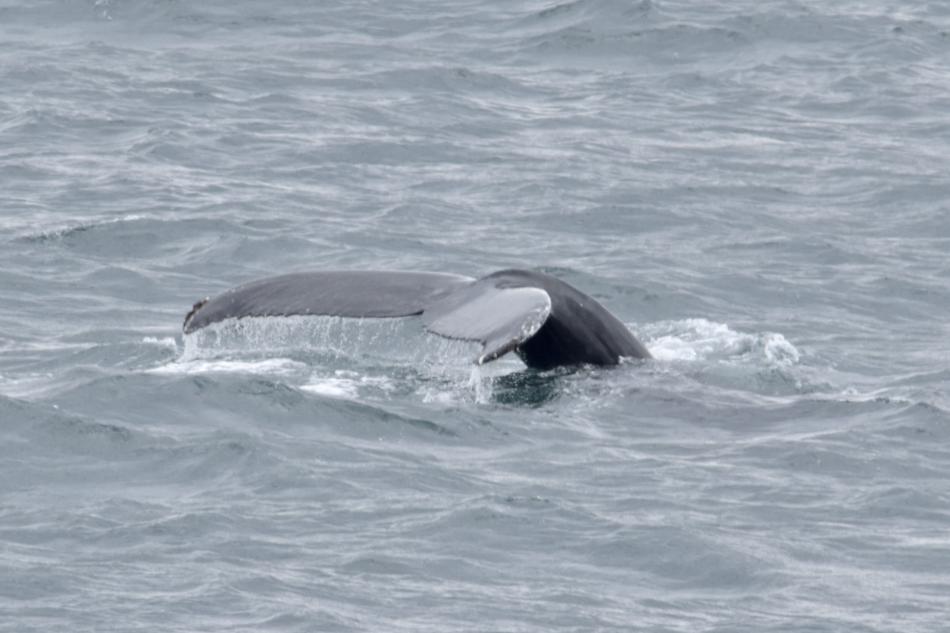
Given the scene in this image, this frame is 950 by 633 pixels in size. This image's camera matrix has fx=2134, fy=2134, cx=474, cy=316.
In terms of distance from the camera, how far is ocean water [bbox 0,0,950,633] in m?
8.92

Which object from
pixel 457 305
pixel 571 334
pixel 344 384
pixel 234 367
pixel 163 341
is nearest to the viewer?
pixel 457 305

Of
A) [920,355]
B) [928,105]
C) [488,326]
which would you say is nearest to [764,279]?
[920,355]

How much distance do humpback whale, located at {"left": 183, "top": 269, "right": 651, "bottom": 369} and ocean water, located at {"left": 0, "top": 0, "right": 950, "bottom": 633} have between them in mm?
177

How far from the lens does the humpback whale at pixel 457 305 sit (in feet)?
34.0

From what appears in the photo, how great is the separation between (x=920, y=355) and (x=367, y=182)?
6.34 metres

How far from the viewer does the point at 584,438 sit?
35.4ft

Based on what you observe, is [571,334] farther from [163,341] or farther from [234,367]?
[163,341]

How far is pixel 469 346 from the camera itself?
505 inches

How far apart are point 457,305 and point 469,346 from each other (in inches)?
87.9

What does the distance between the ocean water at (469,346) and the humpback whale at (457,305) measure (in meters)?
0.18

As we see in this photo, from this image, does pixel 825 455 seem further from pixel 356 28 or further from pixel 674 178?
pixel 356 28

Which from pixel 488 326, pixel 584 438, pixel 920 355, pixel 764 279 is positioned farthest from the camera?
pixel 764 279

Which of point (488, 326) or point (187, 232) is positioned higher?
A: point (488, 326)

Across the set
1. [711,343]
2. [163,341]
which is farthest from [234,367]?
[711,343]
